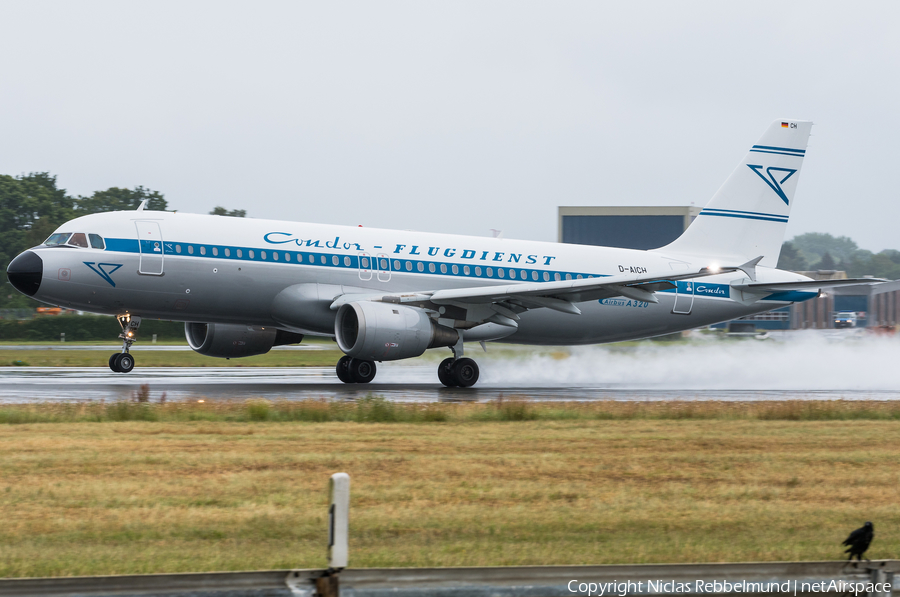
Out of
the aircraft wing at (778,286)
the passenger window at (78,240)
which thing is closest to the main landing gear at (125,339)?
the passenger window at (78,240)

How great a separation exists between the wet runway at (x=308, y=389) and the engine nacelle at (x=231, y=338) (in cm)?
75

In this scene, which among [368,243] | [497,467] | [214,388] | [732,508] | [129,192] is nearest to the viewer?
[732,508]

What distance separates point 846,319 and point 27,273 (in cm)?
4986

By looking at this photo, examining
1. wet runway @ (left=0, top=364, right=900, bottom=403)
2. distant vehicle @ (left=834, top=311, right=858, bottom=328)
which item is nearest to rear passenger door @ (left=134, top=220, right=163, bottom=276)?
wet runway @ (left=0, top=364, right=900, bottom=403)

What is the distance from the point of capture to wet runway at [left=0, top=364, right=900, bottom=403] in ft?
60.5

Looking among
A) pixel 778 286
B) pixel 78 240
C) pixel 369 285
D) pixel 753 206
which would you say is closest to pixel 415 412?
pixel 369 285

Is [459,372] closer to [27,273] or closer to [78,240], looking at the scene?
[78,240]

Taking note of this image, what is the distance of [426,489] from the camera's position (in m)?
8.59

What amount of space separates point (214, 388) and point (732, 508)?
14321mm

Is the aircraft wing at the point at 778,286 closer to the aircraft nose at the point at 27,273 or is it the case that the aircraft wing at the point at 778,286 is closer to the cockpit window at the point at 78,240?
the cockpit window at the point at 78,240

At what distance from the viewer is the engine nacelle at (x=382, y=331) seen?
19969 millimetres

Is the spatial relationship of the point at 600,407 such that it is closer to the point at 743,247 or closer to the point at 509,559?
the point at 509,559

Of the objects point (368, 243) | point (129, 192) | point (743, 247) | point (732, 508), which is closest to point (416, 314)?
point (368, 243)

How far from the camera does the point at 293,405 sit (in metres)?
15.1
